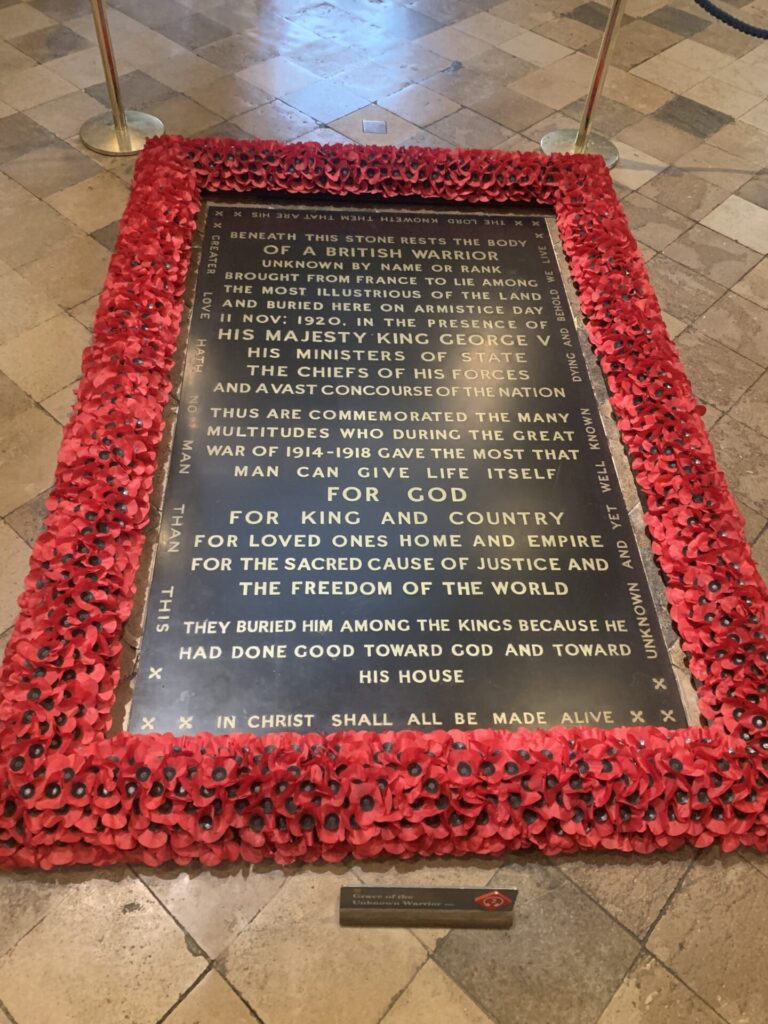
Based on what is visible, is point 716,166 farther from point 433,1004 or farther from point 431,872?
point 433,1004

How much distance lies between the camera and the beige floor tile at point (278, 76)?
5.47m

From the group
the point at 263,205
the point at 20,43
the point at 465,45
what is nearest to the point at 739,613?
the point at 263,205

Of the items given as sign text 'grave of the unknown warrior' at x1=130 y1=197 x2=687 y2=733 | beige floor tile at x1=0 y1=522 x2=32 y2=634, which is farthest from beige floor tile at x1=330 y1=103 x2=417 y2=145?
beige floor tile at x1=0 y1=522 x2=32 y2=634

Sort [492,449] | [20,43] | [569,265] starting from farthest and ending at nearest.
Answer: [20,43]
[569,265]
[492,449]

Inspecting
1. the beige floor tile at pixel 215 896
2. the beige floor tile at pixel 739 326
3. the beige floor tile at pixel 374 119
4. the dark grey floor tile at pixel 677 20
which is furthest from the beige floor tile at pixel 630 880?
the dark grey floor tile at pixel 677 20

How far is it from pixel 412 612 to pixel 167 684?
0.85 m

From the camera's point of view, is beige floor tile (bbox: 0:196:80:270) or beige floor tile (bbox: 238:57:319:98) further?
beige floor tile (bbox: 238:57:319:98)

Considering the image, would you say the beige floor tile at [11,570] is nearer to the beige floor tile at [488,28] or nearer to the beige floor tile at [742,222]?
the beige floor tile at [742,222]

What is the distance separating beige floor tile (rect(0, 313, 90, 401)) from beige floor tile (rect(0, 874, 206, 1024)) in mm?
2139

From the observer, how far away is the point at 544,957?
7.16 ft

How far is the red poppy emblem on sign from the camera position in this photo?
2.11 metres

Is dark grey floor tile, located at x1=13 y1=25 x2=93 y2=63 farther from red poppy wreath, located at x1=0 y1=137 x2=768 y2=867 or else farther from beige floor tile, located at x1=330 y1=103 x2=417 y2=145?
red poppy wreath, located at x1=0 y1=137 x2=768 y2=867

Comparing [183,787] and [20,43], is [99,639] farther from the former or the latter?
[20,43]

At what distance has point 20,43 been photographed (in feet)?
18.6
